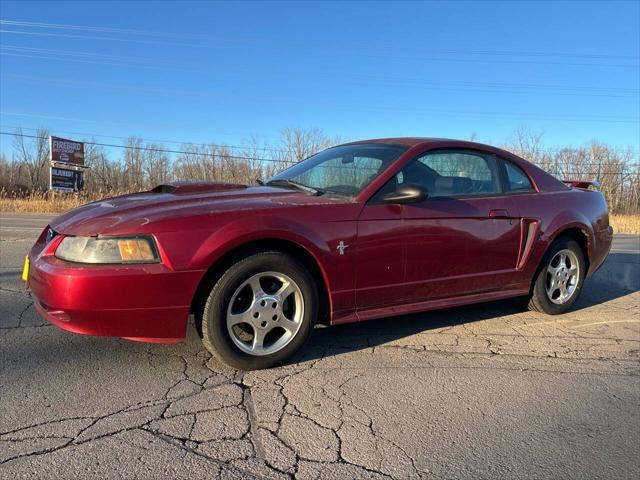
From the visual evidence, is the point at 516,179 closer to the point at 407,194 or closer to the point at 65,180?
the point at 407,194

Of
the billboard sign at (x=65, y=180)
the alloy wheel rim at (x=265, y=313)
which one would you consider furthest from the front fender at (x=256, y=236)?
the billboard sign at (x=65, y=180)

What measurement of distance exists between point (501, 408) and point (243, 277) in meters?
1.77

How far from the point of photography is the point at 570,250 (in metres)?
4.98

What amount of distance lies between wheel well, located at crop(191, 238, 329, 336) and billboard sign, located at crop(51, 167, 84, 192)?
101 ft

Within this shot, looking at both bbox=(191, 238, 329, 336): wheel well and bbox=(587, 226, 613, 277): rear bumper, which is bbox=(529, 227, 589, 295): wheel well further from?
bbox=(191, 238, 329, 336): wheel well

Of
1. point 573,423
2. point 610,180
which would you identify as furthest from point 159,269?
point 610,180

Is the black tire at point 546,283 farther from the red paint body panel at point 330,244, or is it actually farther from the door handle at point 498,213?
the door handle at point 498,213

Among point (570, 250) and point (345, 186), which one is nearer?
point (345, 186)

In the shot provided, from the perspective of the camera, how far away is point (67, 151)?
30.8 metres

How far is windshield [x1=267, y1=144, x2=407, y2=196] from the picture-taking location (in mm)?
3938

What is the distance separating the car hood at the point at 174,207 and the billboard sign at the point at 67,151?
30.5 m

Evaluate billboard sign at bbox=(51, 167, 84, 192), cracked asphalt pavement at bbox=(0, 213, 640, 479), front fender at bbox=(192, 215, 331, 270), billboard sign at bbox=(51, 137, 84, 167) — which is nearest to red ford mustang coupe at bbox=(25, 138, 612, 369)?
front fender at bbox=(192, 215, 331, 270)

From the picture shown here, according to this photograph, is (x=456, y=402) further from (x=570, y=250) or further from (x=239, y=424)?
(x=570, y=250)

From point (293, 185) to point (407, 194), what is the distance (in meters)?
1.06
